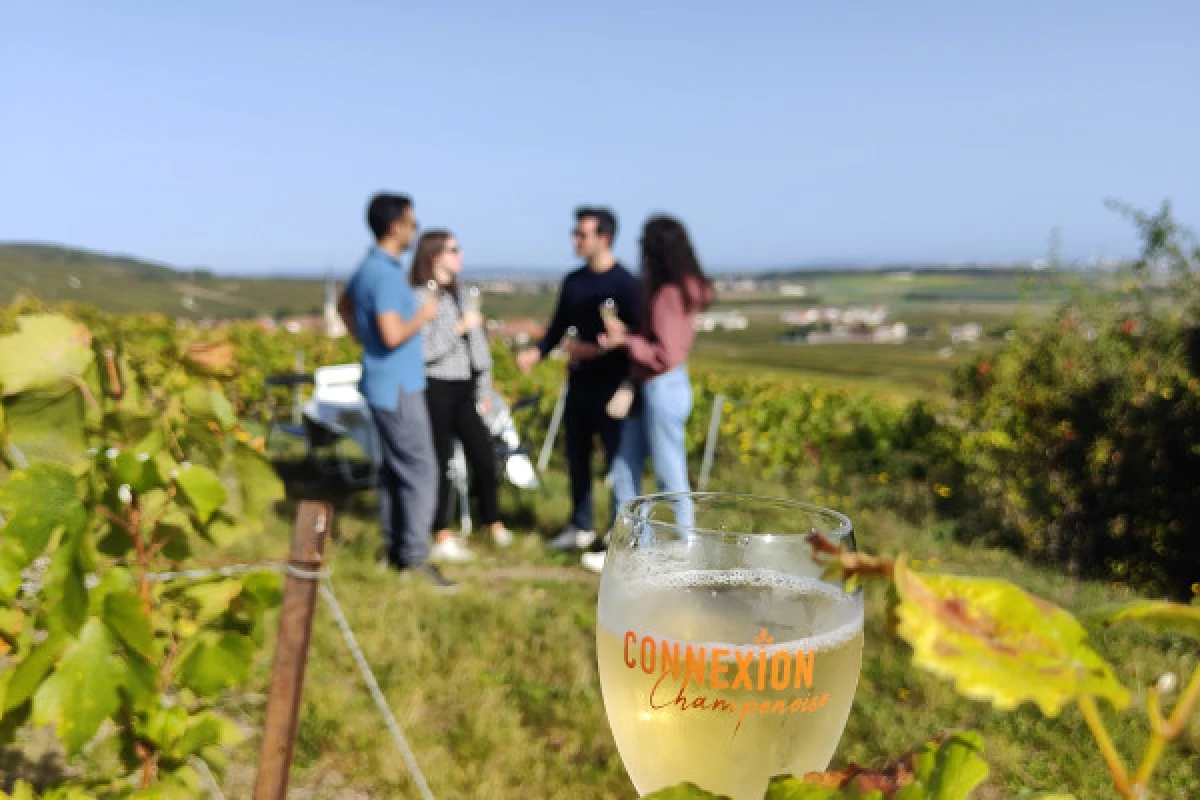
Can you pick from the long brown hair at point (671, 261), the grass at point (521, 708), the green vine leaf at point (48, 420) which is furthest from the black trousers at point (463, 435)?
the green vine leaf at point (48, 420)

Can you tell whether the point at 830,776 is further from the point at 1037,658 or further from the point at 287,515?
the point at 287,515

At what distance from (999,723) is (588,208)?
3358 millimetres

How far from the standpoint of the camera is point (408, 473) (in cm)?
498

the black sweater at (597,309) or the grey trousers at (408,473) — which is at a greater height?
the black sweater at (597,309)

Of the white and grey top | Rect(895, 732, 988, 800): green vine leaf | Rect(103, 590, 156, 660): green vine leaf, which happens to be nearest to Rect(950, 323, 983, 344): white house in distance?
the white and grey top

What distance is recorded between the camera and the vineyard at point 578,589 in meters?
0.45

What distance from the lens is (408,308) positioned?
471cm

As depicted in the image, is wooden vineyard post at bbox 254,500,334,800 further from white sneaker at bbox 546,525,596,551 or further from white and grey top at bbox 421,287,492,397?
white sneaker at bbox 546,525,596,551

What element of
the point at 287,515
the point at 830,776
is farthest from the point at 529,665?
the point at 830,776

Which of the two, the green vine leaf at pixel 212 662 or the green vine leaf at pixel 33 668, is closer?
the green vine leaf at pixel 33 668

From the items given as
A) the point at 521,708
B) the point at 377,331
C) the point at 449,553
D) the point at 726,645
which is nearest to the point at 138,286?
the point at 449,553

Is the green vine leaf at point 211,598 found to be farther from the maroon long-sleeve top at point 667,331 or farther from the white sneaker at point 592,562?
the white sneaker at point 592,562

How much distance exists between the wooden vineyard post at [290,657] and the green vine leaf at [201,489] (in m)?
0.16

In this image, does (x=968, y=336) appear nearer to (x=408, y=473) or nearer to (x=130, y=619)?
(x=408, y=473)
